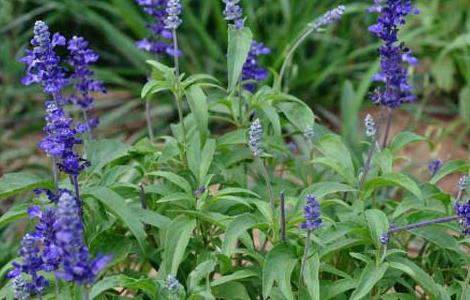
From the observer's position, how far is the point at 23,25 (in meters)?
7.48

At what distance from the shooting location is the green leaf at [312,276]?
9.80 ft

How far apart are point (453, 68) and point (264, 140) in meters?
3.63

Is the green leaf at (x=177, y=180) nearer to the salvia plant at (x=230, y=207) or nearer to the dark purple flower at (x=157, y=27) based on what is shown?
the salvia plant at (x=230, y=207)

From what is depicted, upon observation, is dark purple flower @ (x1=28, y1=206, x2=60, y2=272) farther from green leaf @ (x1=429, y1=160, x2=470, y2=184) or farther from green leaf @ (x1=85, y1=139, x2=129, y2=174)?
green leaf @ (x1=429, y1=160, x2=470, y2=184)

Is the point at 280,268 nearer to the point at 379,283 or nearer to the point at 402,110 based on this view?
the point at 379,283

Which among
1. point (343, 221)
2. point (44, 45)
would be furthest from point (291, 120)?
point (44, 45)

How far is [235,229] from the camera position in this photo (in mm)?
3109

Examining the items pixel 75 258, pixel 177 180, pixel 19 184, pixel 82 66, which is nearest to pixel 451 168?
pixel 177 180

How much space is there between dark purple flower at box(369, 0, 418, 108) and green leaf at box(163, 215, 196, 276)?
3.13 ft

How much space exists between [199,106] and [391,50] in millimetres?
766

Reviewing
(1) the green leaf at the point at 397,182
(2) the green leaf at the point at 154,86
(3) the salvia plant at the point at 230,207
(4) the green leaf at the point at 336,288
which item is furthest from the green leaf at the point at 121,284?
(1) the green leaf at the point at 397,182

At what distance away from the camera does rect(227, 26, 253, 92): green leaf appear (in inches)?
135

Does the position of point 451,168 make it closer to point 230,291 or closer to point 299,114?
point 299,114

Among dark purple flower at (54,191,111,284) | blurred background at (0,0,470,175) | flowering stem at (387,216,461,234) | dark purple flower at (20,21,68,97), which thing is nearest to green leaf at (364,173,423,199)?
flowering stem at (387,216,461,234)
